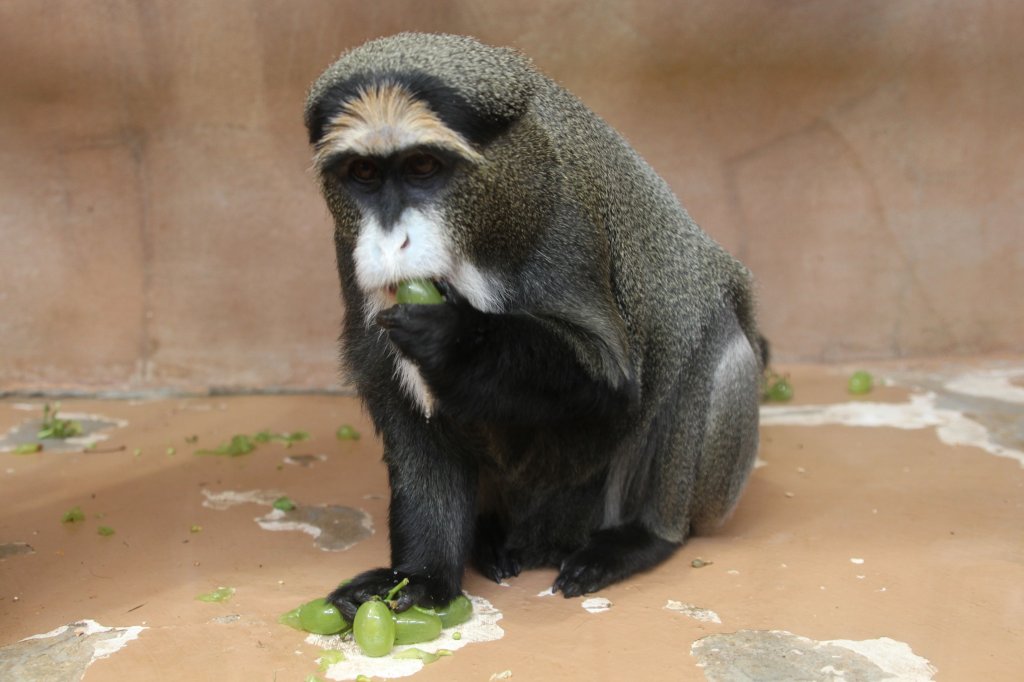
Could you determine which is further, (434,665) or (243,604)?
(243,604)

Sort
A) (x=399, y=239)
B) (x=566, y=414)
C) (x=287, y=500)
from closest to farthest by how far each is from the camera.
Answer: (x=399, y=239) → (x=566, y=414) → (x=287, y=500)

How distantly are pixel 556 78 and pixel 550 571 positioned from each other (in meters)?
3.98

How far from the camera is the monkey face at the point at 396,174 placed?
2.98 m

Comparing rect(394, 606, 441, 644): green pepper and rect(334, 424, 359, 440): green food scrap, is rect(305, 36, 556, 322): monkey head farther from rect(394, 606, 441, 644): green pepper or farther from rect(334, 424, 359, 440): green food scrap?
rect(334, 424, 359, 440): green food scrap

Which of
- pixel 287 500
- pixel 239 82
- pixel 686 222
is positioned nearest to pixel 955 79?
pixel 686 222

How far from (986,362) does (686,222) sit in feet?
13.0

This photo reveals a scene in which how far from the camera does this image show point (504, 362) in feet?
10.7

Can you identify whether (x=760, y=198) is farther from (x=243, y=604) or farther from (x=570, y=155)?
(x=243, y=604)

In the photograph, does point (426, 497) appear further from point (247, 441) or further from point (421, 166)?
point (247, 441)

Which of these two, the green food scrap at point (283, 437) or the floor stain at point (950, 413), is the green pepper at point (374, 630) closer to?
the green food scrap at point (283, 437)

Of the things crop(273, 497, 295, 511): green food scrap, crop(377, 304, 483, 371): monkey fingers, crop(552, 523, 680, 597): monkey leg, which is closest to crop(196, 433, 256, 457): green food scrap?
crop(273, 497, 295, 511): green food scrap

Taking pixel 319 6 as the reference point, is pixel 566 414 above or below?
below

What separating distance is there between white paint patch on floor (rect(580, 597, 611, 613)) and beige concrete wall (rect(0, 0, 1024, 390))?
3.71 metres

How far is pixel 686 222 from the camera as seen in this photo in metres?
4.39
